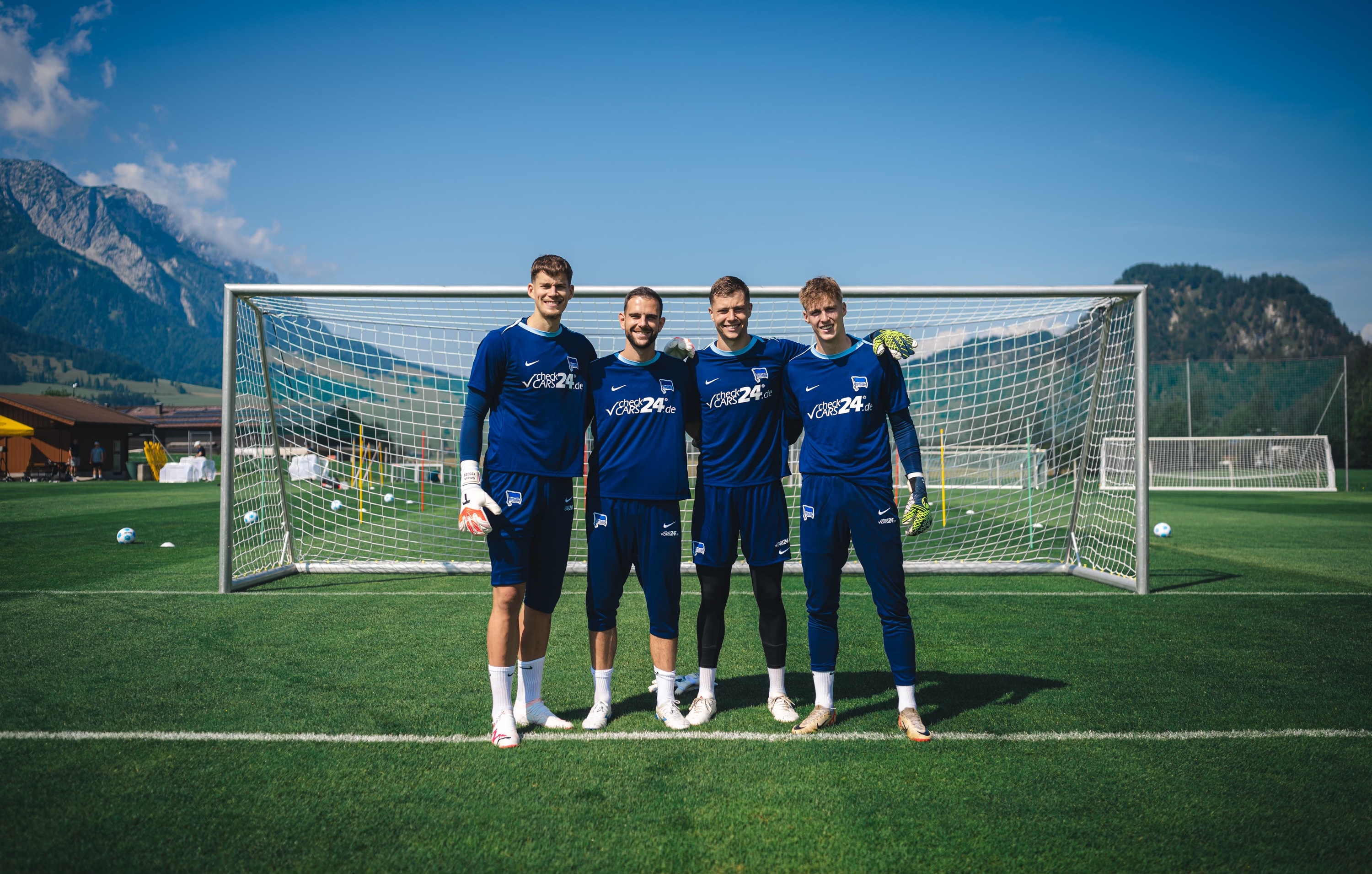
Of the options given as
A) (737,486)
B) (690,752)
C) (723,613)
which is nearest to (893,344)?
(737,486)

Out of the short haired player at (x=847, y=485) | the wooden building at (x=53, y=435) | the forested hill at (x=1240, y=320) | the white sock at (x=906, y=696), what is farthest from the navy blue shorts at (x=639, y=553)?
the forested hill at (x=1240, y=320)

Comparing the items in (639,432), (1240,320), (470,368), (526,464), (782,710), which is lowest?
(782,710)

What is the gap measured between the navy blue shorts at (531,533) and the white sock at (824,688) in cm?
135

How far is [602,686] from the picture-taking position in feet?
12.4

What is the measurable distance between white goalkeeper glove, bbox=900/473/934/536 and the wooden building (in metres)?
43.0

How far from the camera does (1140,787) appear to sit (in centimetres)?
302

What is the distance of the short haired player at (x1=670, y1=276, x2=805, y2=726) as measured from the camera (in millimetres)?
3783

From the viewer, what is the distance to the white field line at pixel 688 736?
3471 millimetres

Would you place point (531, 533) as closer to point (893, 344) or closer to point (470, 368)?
point (893, 344)

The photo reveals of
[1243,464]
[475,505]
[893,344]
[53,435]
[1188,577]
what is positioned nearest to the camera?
[475,505]

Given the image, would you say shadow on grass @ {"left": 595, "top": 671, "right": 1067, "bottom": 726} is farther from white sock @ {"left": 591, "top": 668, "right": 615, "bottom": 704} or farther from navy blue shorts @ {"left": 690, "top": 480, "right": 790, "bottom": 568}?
navy blue shorts @ {"left": 690, "top": 480, "right": 790, "bottom": 568}

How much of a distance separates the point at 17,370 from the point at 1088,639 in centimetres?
19879

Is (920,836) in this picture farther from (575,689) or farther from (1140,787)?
(575,689)

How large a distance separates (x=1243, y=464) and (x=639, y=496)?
114ft
